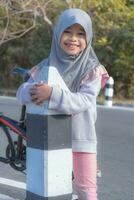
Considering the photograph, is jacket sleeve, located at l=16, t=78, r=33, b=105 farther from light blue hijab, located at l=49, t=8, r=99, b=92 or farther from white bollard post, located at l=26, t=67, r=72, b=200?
light blue hijab, located at l=49, t=8, r=99, b=92

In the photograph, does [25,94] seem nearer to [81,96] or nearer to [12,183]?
[81,96]

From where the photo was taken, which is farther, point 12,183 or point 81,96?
point 12,183

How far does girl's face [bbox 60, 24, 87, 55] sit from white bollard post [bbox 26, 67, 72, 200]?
0.16 metres

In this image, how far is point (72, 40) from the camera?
3807mm

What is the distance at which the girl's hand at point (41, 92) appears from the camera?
3.65 metres

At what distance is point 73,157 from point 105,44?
17.3 meters

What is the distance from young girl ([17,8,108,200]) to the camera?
146 inches

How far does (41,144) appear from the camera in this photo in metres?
3.73

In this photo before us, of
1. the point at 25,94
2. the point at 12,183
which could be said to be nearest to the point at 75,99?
the point at 25,94

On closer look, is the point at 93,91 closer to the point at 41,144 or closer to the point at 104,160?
the point at 41,144

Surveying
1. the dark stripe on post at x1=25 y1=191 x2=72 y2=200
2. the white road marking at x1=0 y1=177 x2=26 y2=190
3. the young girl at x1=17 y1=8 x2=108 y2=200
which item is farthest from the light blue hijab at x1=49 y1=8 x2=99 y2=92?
the white road marking at x1=0 y1=177 x2=26 y2=190

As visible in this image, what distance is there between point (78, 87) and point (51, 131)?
1.15 ft

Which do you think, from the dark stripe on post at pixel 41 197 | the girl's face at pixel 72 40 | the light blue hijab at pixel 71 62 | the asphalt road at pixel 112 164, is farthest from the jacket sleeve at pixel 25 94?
the asphalt road at pixel 112 164

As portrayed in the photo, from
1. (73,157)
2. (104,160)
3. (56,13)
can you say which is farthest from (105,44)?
(73,157)
